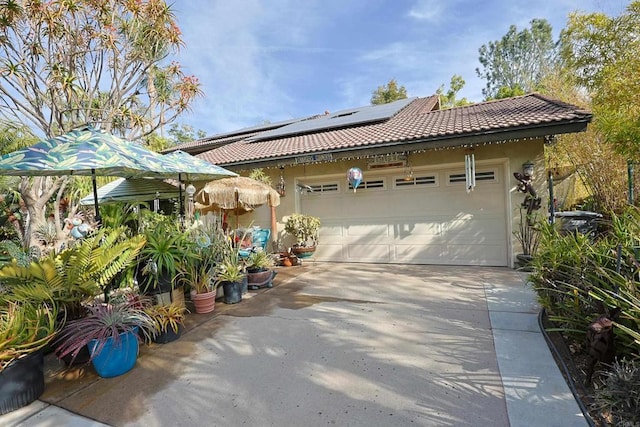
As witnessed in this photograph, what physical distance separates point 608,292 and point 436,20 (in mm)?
10459

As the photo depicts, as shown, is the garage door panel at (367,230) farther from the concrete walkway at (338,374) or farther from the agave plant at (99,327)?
the agave plant at (99,327)

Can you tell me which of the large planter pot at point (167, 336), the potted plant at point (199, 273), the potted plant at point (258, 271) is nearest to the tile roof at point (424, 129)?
the potted plant at point (258, 271)

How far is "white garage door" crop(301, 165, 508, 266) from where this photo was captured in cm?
705

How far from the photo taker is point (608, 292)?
94.2 inches

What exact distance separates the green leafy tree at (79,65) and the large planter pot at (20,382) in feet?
24.5

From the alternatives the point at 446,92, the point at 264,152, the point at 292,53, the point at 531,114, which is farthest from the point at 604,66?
the point at 446,92

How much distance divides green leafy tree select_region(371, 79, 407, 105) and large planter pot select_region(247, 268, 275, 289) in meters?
21.1

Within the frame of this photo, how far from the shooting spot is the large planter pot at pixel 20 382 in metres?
2.38

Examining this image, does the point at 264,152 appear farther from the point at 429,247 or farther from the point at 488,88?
the point at 488,88

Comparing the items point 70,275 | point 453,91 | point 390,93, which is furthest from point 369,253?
point 453,91

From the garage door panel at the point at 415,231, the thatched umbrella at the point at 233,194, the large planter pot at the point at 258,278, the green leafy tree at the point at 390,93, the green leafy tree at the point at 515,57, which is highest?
the green leafy tree at the point at 515,57

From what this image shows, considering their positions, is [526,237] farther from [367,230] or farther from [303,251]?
[303,251]

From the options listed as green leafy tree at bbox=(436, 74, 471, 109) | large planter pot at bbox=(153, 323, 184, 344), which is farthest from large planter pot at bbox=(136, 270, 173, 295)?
green leafy tree at bbox=(436, 74, 471, 109)

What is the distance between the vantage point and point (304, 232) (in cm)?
812
